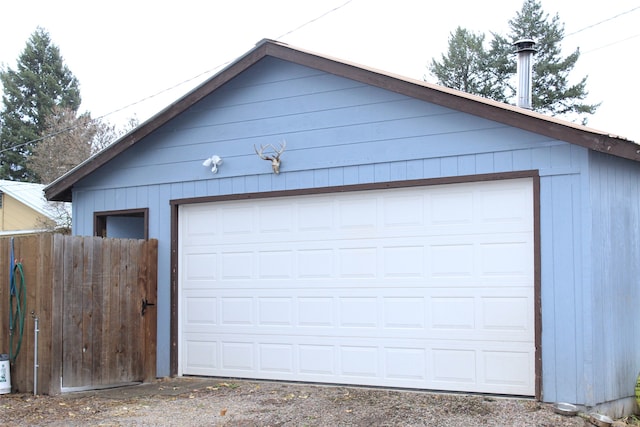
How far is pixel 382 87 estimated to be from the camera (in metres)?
8.46

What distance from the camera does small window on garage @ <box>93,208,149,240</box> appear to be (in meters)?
10.6

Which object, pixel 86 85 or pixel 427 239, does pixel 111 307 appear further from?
pixel 86 85

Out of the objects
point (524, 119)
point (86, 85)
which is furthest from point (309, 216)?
point (86, 85)

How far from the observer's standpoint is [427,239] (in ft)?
27.0

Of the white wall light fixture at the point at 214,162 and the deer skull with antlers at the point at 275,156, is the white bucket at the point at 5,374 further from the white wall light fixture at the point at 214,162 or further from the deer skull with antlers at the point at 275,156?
the deer skull with antlers at the point at 275,156

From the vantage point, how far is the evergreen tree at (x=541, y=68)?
96.7ft

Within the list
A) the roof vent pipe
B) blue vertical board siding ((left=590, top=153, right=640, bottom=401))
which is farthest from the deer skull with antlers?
blue vertical board siding ((left=590, top=153, right=640, bottom=401))

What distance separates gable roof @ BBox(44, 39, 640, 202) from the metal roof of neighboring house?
16.3 metres

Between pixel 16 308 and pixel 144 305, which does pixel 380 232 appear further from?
pixel 16 308

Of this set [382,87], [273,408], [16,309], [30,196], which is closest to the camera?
[273,408]

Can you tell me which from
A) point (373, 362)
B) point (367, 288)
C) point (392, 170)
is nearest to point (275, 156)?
point (392, 170)

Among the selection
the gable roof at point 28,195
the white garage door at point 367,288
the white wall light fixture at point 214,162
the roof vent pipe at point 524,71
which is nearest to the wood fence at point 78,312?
the white garage door at point 367,288

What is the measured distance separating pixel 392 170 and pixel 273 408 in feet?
9.20

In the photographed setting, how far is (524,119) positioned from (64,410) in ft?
17.5
